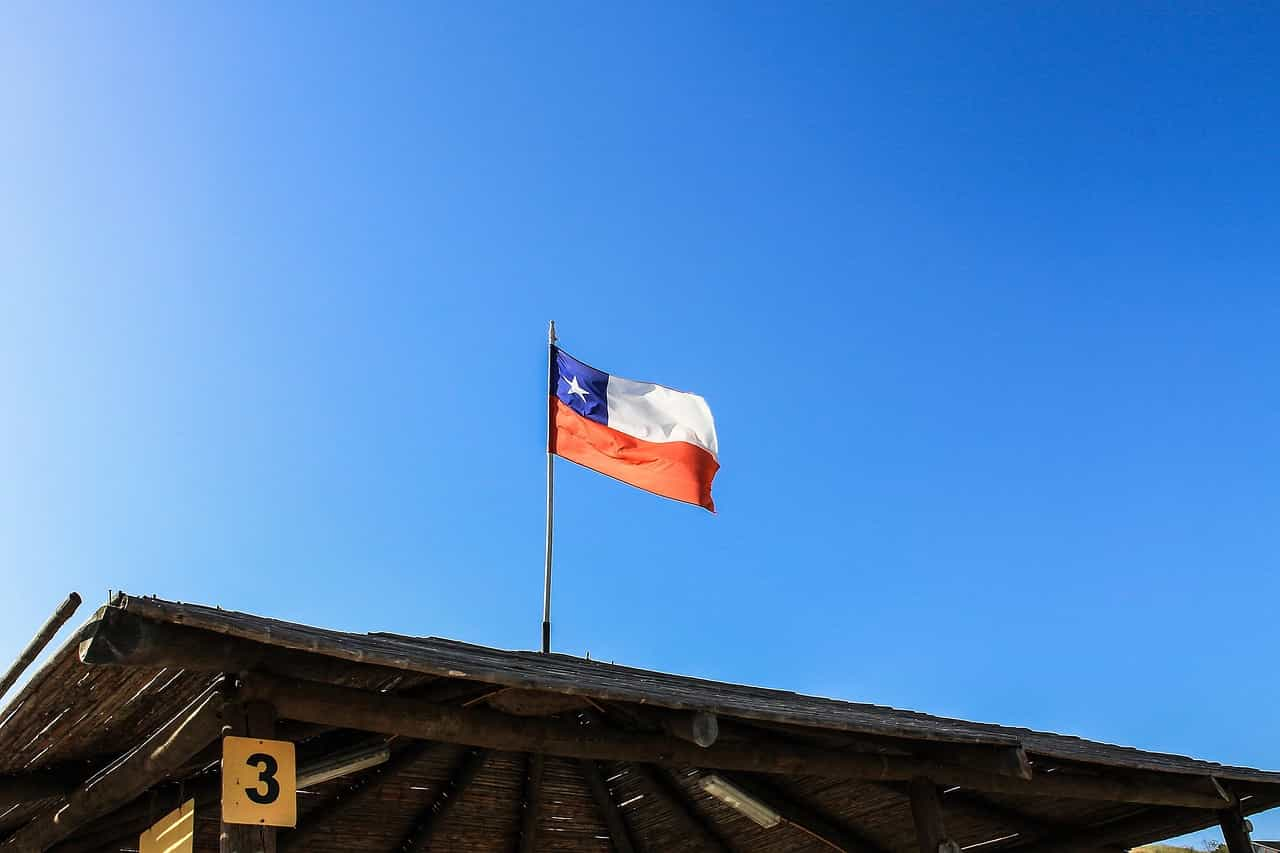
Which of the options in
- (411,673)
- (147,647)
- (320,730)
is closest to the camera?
(147,647)

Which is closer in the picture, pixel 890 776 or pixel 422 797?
pixel 890 776

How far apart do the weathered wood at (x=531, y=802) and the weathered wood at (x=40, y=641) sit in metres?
4.38

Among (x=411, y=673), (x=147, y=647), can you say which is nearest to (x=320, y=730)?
(x=411, y=673)

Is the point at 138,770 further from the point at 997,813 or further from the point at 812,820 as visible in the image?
the point at 997,813

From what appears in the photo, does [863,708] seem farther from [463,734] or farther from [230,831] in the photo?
[230,831]

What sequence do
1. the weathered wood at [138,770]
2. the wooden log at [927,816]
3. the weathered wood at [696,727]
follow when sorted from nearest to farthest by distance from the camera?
the weathered wood at [138,770] < the weathered wood at [696,727] < the wooden log at [927,816]

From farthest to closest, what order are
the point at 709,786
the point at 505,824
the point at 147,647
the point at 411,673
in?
the point at 505,824, the point at 709,786, the point at 411,673, the point at 147,647

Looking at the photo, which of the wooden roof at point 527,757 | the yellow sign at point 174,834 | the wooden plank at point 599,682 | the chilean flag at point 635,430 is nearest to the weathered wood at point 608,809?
the wooden roof at point 527,757

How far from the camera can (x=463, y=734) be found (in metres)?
5.50

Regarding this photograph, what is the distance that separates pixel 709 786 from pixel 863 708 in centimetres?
243

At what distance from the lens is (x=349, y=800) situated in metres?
8.12

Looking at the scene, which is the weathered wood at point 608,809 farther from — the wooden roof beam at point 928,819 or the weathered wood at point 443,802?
the wooden roof beam at point 928,819

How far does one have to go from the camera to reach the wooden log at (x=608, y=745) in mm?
5055

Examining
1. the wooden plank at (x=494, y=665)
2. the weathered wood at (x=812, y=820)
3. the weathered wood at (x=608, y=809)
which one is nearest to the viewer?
the wooden plank at (x=494, y=665)
